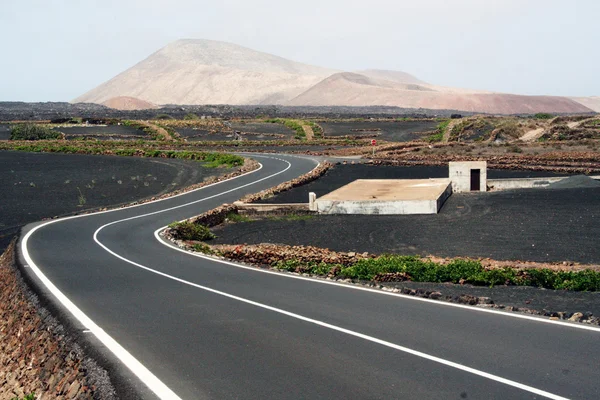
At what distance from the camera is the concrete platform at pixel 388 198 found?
33250 millimetres

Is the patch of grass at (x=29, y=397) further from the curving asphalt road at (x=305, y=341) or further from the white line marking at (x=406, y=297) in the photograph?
the white line marking at (x=406, y=297)

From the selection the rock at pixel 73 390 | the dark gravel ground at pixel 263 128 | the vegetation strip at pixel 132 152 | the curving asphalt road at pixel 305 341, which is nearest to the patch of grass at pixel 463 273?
the curving asphalt road at pixel 305 341

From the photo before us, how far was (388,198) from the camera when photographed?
116 feet

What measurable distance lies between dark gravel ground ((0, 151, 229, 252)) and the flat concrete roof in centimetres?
1284

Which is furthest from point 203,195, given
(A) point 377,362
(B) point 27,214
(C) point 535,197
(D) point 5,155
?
(D) point 5,155

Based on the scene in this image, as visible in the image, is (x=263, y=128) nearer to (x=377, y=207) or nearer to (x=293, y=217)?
(x=293, y=217)

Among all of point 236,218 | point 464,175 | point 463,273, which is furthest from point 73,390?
point 464,175

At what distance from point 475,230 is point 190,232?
36.3ft

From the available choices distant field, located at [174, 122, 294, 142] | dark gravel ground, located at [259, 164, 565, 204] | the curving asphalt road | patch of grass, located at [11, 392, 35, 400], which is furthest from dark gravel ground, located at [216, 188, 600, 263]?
distant field, located at [174, 122, 294, 142]

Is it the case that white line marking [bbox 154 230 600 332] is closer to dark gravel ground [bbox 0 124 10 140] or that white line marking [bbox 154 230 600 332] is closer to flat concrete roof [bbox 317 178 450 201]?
flat concrete roof [bbox 317 178 450 201]

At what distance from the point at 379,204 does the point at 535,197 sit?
8107mm

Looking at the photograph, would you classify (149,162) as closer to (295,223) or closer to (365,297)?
(295,223)

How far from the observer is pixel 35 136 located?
9594 cm

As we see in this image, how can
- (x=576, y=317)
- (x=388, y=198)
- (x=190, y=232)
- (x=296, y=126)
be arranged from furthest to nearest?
1. (x=296, y=126)
2. (x=388, y=198)
3. (x=190, y=232)
4. (x=576, y=317)
